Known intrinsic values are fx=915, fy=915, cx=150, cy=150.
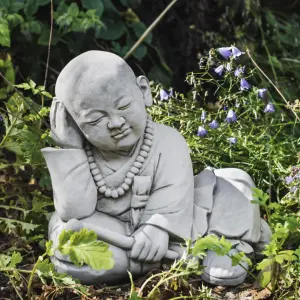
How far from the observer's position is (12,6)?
498 centimetres

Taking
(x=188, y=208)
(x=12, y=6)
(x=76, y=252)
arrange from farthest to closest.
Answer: (x=12, y=6), (x=188, y=208), (x=76, y=252)

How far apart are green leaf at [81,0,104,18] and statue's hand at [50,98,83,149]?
5.42 ft

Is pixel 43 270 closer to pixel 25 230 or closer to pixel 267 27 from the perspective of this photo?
pixel 25 230

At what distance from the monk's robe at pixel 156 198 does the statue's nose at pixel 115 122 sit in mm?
223

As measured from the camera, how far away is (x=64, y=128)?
3689 millimetres

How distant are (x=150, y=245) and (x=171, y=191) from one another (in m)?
0.25

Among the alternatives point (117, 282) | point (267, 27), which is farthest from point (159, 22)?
point (117, 282)

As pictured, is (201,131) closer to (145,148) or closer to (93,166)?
(145,148)

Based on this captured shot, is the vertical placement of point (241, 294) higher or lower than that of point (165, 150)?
lower

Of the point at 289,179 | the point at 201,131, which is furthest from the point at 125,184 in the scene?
the point at 289,179

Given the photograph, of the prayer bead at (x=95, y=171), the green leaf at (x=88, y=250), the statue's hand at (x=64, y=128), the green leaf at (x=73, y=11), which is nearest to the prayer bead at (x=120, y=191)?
the prayer bead at (x=95, y=171)

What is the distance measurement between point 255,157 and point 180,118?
1.35 ft

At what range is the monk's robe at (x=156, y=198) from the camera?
3.70m

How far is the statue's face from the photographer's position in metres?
3.54
